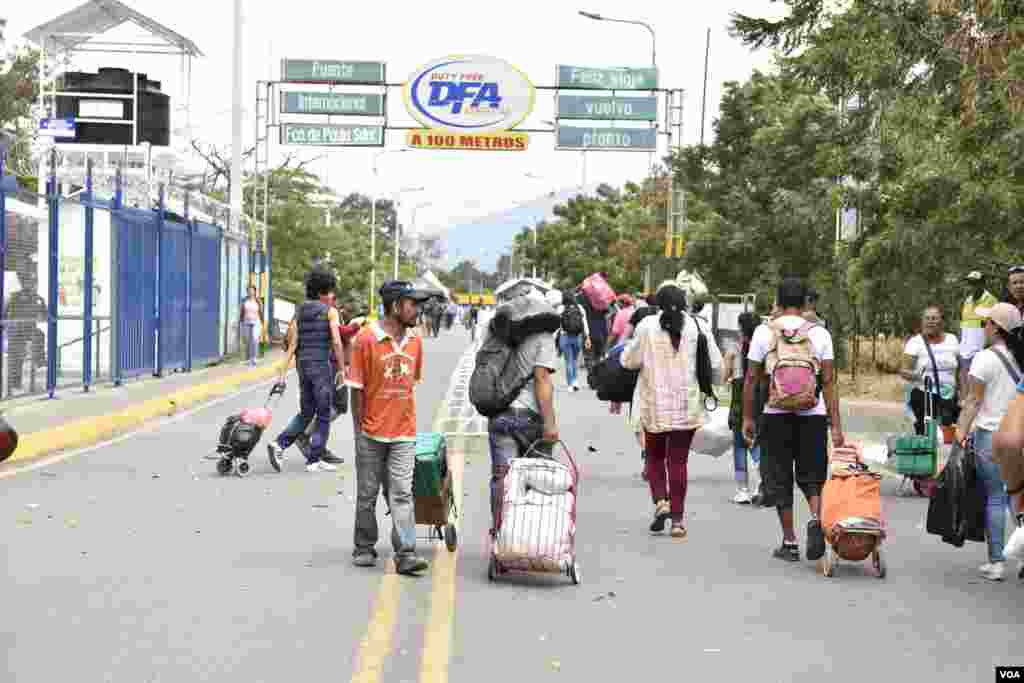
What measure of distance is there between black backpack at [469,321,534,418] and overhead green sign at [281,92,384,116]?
29716 mm

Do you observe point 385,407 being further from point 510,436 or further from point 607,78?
point 607,78

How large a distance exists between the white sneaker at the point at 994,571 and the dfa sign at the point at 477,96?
28.8 metres

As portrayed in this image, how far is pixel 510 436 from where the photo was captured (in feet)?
31.0

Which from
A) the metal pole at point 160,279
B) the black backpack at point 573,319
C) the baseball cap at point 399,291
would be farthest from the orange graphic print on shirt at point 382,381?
the metal pole at point 160,279

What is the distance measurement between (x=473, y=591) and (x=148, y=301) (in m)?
20.4

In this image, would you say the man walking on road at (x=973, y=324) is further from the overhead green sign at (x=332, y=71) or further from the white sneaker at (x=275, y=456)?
the overhead green sign at (x=332, y=71)

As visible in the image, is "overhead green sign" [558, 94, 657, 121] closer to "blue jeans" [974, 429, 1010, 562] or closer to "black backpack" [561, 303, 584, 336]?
"black backpack" [561, 303, 584, 336]

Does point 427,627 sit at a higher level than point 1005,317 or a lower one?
lower

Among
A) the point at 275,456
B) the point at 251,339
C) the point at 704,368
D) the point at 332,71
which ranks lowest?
the point at 251,339

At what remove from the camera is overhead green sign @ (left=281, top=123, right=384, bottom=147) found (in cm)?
3841

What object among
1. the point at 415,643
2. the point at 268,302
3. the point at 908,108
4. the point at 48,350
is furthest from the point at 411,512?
the point at 268,302

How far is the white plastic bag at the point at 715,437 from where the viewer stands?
45.6 feet

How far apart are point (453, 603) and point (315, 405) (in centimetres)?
639

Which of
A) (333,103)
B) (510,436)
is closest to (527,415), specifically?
(510,436)
